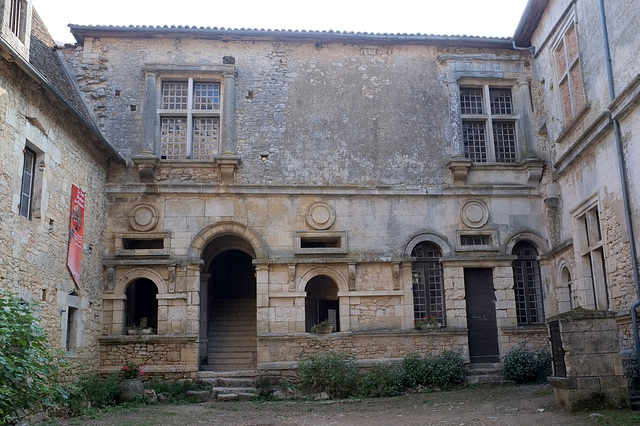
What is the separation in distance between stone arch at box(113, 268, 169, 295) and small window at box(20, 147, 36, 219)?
11.7ft

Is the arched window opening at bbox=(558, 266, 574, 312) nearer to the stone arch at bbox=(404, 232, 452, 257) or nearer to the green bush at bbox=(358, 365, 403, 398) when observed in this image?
the stone arch at bbox=(404, 232, 452, 257)

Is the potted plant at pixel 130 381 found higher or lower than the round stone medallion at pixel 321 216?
lower

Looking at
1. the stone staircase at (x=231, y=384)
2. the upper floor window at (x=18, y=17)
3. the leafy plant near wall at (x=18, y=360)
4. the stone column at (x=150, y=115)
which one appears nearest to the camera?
the leafy plant near wall at (x=18, y=360)

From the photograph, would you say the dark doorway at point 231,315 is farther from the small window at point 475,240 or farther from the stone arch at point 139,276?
the small window at point 475,240

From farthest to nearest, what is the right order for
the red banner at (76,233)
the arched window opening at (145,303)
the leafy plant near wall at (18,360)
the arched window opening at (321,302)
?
the arched window opening at (321,302), the arched window opening at (145,303), the red banner at (76,233), the leafy plant near wall at (18,360)

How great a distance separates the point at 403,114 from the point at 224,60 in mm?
4309

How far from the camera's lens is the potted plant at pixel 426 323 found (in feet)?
45.6

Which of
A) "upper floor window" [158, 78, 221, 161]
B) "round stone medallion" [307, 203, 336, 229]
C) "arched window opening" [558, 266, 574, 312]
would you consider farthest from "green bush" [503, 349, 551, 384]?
"upper floor window" [158, 78, 221, 161]

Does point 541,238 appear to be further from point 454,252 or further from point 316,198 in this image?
point 316,198

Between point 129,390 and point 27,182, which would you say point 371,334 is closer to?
point 129,390

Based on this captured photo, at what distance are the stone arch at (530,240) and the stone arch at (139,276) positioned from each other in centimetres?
754

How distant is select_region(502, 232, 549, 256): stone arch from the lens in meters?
14.5

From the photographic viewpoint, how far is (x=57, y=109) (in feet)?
36.8

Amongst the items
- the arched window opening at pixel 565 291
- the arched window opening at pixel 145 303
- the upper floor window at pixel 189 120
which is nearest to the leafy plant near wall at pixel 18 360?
the upper floor window at pixel 189 120
